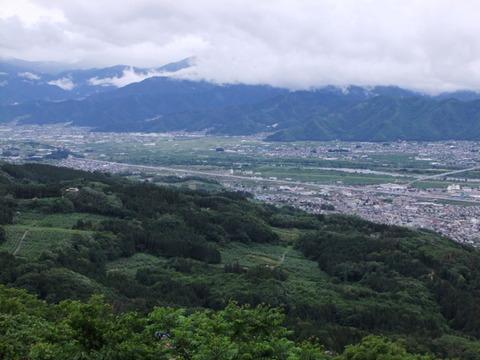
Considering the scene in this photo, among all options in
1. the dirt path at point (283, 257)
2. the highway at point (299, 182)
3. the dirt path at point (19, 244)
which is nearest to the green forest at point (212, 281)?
the dirt path at point (283, 257)

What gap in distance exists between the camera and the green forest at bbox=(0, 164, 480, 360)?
16.4 meters

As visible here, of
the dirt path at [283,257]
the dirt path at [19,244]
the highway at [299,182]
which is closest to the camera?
the dirt path at [19,244]

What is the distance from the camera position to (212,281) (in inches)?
1499

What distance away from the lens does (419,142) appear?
17400cm

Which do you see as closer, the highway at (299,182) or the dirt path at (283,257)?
the dirt path at (283,257)

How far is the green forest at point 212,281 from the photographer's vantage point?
53.8 ft

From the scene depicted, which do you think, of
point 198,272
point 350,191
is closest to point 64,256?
point 198,272

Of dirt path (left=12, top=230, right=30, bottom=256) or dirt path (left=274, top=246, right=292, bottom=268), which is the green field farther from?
dirt path (left=274, top=246, right=292, bottom=268)

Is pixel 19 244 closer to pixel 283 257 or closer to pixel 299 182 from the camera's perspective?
pixel 283 257

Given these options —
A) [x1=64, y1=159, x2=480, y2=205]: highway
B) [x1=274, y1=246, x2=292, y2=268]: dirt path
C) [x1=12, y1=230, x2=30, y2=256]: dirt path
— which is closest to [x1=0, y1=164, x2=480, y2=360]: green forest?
[x1=274, y1=246, x2=292, y2=268]: dirt path

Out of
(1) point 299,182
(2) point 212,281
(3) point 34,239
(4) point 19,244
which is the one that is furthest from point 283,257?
(1) point 299,182

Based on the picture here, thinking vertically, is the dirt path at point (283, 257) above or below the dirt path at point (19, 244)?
below

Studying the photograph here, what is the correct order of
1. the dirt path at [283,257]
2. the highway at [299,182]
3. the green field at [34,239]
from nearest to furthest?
the green field at [34,239], the dirt path at [283,257], the highway at [299,182]

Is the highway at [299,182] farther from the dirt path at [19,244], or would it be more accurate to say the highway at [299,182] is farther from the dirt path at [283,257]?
the dirt path at [19,244]
